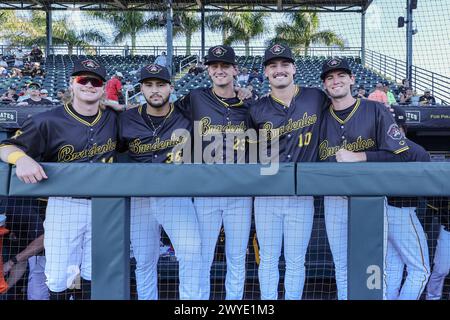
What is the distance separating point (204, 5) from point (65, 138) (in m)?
15.0

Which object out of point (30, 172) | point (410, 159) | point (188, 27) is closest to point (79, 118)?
point (30, 172)

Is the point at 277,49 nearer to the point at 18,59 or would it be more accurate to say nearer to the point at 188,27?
the point at 18,59

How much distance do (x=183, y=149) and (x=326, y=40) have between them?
2042cm

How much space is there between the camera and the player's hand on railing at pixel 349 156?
2.26 m

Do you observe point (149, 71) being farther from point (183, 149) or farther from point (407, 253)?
point (407, 253)

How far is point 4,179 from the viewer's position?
6.04ft

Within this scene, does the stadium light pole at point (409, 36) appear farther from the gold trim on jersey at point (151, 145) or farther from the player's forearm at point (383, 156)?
the gold trim on jersey at point (151, 145)

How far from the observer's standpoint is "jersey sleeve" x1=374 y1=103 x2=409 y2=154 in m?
2.41

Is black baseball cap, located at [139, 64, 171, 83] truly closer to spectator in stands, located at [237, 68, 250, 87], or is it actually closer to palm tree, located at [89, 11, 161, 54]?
spectator in stands, located at [237, 68, 250, 87]

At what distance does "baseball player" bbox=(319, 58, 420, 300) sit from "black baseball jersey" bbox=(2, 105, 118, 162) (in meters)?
1.17

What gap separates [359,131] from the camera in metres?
2.50

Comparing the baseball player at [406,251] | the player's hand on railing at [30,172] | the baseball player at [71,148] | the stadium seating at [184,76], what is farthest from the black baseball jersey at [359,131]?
the stadium seating at [184,76]
